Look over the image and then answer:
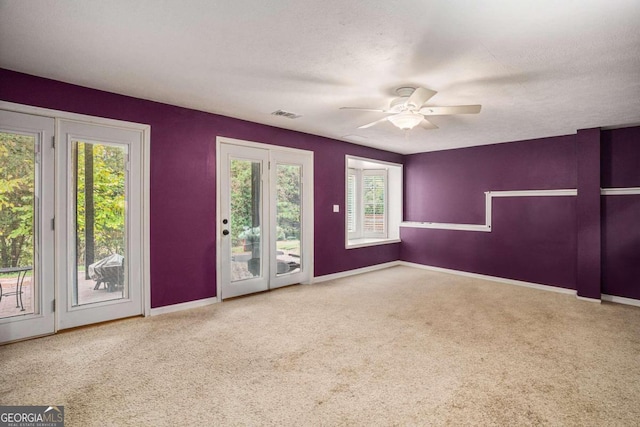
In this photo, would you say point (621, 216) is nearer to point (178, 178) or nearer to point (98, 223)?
point (178, 178)

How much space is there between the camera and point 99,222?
130 inches

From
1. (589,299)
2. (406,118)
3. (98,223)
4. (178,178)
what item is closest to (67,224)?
(98,223)

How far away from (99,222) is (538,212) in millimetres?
6019

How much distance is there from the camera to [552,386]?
2.24m

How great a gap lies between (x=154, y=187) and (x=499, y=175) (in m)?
5.34

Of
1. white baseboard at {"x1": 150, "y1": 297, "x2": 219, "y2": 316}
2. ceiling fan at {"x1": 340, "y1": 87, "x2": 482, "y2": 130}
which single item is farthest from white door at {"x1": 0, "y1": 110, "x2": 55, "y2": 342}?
ceiling fan at {"x1": 340, "y1": 87, "x2": 482, "y2": 130}

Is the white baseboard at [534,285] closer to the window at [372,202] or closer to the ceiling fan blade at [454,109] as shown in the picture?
the window at [372,202]

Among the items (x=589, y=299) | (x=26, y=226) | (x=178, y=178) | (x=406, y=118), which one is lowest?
(x=589, y=299)

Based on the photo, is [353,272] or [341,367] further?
[353,272]

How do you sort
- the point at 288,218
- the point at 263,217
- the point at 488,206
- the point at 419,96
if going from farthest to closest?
the point at 488,206 → the point at 288,218 → the point at 263,217 → the point at 419,96

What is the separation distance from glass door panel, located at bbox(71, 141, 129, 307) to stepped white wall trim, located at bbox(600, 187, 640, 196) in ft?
20.1

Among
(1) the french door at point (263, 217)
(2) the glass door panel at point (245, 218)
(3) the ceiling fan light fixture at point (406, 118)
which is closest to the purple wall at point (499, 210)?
(1) the french door at point (263, 217)

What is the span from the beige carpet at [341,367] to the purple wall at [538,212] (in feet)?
2.80

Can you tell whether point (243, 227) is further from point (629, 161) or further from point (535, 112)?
point (629, 161)
